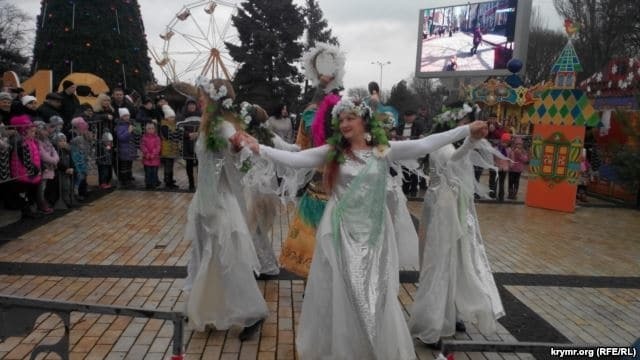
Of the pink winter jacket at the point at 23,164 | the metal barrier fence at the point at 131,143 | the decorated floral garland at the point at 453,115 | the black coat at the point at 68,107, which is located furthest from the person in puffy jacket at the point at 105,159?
the decorated floral garland at the point at 453,115

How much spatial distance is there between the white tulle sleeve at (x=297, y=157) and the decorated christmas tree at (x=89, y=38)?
19.2 m

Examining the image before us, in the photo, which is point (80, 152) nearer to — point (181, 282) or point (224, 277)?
point (181, 282)

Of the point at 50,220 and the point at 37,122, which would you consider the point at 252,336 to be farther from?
the point at 37,122

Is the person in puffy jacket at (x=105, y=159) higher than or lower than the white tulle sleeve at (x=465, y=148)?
lower

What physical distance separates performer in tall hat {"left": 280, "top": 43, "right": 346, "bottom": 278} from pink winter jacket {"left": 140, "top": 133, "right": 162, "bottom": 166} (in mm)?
6706

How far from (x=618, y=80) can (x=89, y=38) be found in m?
19.2

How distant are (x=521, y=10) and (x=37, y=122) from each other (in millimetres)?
23332

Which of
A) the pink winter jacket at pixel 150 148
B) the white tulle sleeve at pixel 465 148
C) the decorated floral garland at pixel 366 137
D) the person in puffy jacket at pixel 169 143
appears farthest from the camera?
the person in puffy jacket at pixel 169 143

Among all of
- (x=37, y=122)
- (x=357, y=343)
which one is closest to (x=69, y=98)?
(x=37, y=122)

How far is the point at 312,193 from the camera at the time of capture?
4793 millimetres

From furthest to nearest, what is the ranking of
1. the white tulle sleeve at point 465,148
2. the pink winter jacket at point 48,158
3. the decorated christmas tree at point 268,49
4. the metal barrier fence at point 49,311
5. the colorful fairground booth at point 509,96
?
the decorated christmas tree at point 268,49
the colorful fairground booth at point 509,96
the pink winter jacket at point 48,158
the white tulle sleeve at point 465,148
the metal barrier fence at point 49,311

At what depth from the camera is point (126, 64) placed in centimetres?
2127

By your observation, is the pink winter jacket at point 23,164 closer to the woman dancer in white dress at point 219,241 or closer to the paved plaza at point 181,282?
the paved plaza at point 181,282

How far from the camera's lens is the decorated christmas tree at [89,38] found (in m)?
20.3
